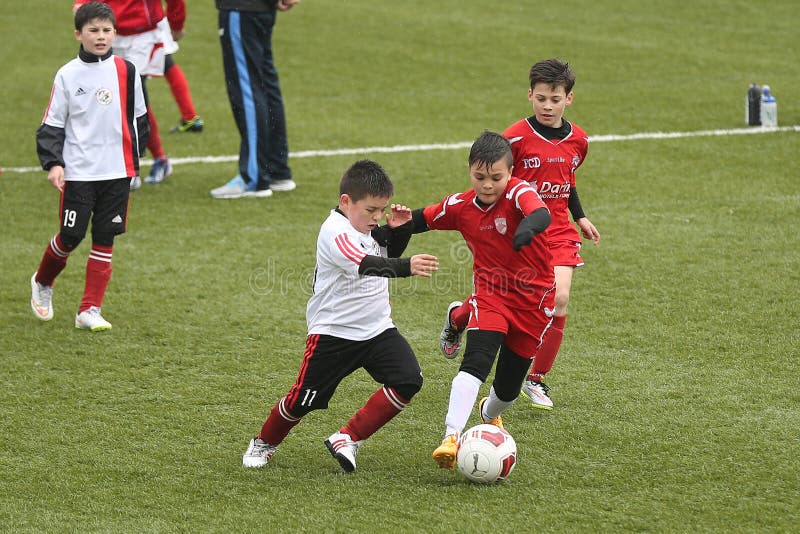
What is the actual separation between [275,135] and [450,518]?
19.4 feet

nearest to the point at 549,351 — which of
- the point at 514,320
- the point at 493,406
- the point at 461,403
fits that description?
the point at 493,406

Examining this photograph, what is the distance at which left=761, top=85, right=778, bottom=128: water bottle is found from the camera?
36.8 ft

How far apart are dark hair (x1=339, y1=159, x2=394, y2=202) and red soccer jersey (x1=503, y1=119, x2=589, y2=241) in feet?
3.57

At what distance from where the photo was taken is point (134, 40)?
31.1ft

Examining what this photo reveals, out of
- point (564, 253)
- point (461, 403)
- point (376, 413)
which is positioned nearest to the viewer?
point (461, 403)

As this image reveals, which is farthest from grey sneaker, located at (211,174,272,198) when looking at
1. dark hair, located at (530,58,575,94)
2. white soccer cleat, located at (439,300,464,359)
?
dark hair, located at (530,58,575,94)

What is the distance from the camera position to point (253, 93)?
946 centimetres

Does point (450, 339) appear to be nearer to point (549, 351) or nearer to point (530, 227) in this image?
point (549, 351)

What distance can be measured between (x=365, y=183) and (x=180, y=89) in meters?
6.95

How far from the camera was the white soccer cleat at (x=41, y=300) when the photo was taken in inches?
270

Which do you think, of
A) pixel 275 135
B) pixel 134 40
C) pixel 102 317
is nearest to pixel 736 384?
pixel 102 317

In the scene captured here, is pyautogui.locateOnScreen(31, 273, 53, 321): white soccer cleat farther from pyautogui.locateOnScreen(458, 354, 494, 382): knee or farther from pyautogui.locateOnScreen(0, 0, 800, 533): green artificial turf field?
pyautogui.locateOnScreen(458, 354, 494, 382): knee

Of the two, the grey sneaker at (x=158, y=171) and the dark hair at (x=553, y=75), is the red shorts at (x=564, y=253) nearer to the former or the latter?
the dark hair at (x=553, y=75)

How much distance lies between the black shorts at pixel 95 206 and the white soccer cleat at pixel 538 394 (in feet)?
9.12
